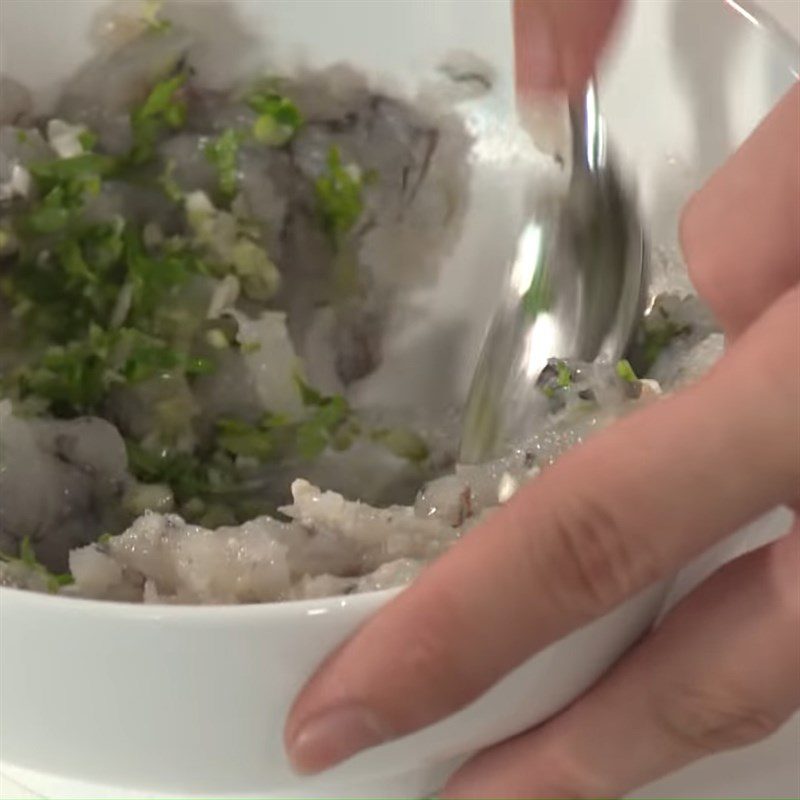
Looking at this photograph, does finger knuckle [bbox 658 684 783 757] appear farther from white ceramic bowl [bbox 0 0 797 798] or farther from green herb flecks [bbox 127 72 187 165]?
green herb flecks [bbox 127 72 187 165]

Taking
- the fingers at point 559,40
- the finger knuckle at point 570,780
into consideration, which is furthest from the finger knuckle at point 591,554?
the fingers at point 559,40

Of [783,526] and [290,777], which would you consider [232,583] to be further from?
[783,526]

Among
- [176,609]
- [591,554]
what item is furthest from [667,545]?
[176,609]

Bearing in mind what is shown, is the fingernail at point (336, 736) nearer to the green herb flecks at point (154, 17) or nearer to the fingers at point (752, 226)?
the fingers at point (752, 226)

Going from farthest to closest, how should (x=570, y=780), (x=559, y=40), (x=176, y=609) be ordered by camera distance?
(x=559, y=40)
(x=570, y=780)
(x=176, y=609)

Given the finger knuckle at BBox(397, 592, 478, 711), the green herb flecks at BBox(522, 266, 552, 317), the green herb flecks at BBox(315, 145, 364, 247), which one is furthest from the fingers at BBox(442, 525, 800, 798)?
the green herb flecks at BBox(315, 145, 364, 247)

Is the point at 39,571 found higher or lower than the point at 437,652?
lower

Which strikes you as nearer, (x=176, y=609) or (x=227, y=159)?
(x=176, y=609)

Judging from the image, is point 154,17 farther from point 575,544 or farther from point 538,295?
point 575,544
